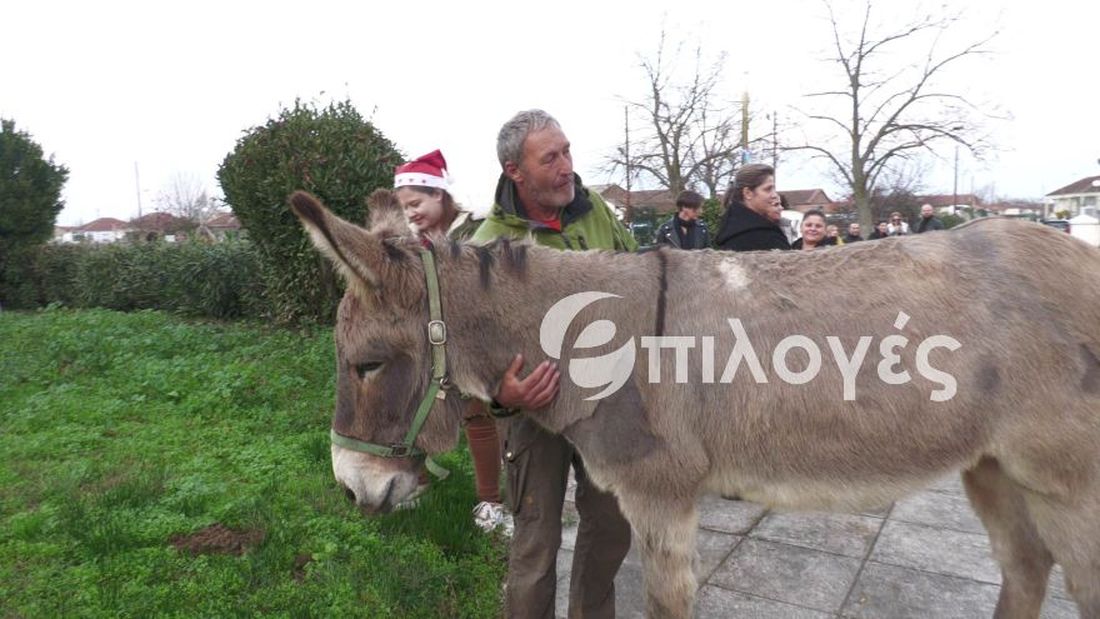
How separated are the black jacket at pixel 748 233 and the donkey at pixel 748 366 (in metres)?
2.67

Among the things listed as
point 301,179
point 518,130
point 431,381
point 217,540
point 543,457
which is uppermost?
point 301,179

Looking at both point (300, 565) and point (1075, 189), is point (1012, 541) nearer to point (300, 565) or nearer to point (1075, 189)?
point (300, 565)

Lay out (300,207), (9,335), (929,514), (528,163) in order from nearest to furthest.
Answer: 1. (300,207)
2. (528,163)
3. (929,514)
4. (9,335)

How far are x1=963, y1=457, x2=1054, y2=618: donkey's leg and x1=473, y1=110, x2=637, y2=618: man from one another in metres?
1.39

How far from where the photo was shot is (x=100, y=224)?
71375 mm

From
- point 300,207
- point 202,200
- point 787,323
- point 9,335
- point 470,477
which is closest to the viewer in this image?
point 300,207

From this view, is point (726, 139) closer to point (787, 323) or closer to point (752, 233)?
point (752, 233)

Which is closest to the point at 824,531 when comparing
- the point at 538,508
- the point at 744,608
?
the point at 744,608

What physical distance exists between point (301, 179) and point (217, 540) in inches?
205

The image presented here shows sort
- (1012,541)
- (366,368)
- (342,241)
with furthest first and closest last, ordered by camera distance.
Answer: (1012,541)
(366,368)
(342,241)

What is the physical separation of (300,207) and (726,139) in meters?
30.3

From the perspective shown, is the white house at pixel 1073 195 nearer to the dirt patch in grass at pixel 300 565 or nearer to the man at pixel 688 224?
the man at pixel 688 224

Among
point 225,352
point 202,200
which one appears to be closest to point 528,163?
point 225,352

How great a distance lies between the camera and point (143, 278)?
13578 mm
